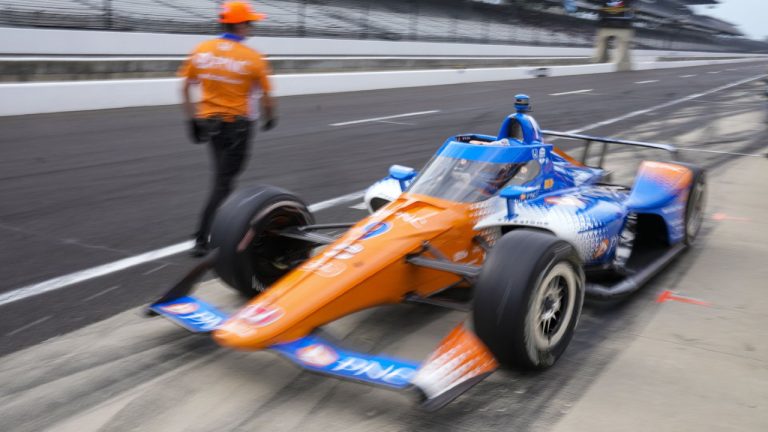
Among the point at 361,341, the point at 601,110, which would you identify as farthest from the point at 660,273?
the point at 601,110

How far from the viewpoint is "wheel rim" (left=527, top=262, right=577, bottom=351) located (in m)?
3.69

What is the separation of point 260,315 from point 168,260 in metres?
2.18

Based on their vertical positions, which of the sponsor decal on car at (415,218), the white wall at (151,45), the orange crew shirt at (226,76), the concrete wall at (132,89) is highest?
the orange crew shirt at (226,76)

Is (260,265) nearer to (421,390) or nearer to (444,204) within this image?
(444,204)

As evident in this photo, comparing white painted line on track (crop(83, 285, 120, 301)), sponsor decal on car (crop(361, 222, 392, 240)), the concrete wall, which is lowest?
white painted line on track (crop(83, 285, 120, 301))

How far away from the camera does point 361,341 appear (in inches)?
165

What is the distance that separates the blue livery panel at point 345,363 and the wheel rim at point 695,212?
3.69m

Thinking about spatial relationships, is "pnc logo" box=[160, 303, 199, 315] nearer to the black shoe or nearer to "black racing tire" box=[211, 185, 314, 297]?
"black racing tire" box=[211, 185, 314, 297]

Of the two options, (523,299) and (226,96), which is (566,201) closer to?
(523,299)

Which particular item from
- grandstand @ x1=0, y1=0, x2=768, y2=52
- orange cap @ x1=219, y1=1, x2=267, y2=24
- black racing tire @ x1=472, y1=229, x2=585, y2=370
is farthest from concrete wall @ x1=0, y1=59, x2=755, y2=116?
black racing tire @ x1=472, y1=229, x2=585, y2=370

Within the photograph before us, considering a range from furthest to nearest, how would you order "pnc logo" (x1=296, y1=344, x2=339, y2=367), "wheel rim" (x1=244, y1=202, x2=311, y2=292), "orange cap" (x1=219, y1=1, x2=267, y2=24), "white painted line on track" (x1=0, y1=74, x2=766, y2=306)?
"orange cap" (x1=219, y1=1, x2=267, y2=24)
"white painted line on track" (x1=0, y1=74, x2=766, y2=306)
"wheel rim" (x1=244, y1=202, x2=311, y2=292)
"pnc logo" (x1=296, y1=344, x2=339, y2=367)

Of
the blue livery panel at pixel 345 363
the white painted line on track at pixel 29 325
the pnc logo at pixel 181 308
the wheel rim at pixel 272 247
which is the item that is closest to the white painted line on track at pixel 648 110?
the wheel rim at pixel 272 247

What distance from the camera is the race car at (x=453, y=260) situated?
3.52 metres

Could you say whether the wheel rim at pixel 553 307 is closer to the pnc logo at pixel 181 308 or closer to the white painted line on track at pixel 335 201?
the pnc logo at pixel 181 308
